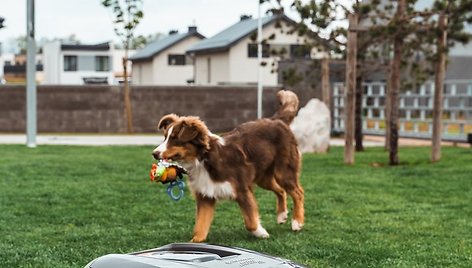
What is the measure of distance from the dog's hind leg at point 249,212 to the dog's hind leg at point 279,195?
0.80 meters

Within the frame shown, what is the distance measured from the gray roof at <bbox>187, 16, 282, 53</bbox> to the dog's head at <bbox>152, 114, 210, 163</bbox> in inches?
1397

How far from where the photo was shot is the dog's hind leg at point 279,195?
336 inches

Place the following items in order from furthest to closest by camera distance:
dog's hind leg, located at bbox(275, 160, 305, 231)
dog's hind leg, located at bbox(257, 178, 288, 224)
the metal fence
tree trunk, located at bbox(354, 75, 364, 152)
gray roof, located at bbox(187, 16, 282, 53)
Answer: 1. gray roof, located at bbox(187, 16, 282, 53)
2. the metal fence
3. tree trunk, located at bbox(354, 75, 364, 152)
4. dog's hind leg, located at bbox(257, 178, 288, 224)
5. dog's hind leg, located at bbox(275, 160, 305, 231)

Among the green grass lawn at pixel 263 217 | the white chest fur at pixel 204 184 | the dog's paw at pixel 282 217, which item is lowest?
the green grass lawn at pixel 263 217

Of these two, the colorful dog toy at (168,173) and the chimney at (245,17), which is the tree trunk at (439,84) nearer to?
the colorful dog toy at (168,173)

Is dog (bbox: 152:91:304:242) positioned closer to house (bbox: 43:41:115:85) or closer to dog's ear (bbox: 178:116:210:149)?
dog's ear (bbox: 178:116:210:149)

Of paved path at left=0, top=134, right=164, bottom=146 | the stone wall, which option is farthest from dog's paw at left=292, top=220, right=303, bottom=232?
the stone wall

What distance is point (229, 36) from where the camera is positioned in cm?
4756

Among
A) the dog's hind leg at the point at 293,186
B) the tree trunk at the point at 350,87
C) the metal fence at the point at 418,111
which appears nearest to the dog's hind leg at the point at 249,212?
the dog's hind leg at the point at 293,186

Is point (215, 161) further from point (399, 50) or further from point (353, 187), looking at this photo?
point (399, 50)

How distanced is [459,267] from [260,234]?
1.87m

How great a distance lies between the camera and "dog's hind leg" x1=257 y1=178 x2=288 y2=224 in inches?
336

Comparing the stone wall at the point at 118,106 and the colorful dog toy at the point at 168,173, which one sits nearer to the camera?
the colorful dog toy at the point at 168,173

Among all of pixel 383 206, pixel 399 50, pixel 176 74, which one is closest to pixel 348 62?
pixel 399 50
